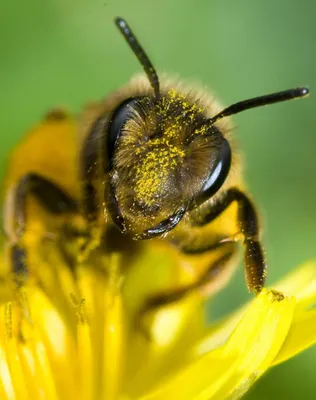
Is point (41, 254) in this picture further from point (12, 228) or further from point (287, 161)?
point (287, 161)

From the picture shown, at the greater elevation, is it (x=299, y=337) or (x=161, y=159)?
(x=161, y=159)

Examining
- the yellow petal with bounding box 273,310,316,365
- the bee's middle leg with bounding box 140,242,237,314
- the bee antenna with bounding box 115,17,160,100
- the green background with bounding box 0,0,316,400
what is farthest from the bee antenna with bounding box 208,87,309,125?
the green background with bounding box 0,0,316,400

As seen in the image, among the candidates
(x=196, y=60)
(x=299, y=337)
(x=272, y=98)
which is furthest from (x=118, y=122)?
(x=196, y=60)

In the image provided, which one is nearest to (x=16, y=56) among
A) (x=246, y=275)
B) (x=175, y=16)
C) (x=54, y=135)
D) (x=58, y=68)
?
(x=58, y=68)

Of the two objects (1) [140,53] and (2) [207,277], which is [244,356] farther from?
(1) [140,53]

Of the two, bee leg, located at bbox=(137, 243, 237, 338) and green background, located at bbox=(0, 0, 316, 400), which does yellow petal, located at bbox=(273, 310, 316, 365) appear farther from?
green background, located at bbox=(0, 0, 316, 400)
